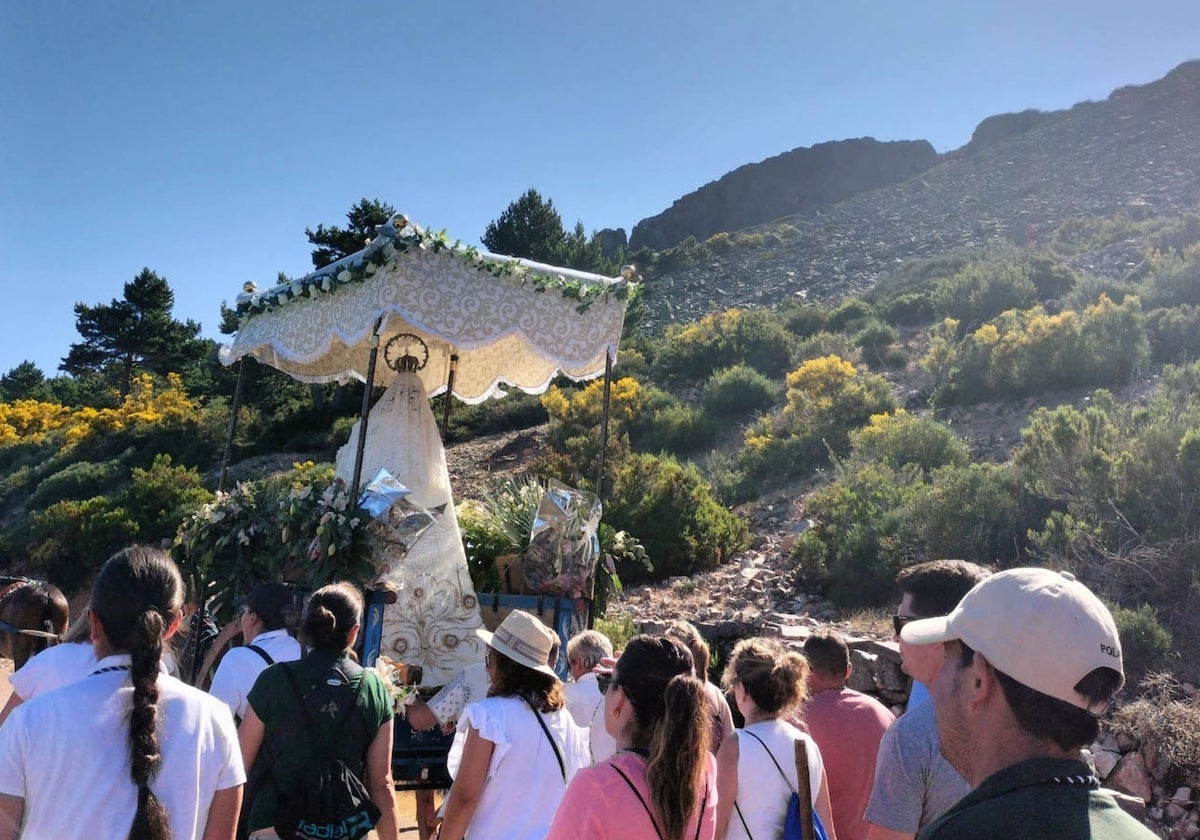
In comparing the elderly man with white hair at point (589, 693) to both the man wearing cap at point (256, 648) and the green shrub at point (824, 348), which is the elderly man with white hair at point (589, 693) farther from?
the green shrub at point (824, 348)

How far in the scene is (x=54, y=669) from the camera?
2912 millimetres

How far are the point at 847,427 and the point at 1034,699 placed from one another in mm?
17099

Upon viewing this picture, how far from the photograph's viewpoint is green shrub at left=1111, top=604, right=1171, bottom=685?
796cm

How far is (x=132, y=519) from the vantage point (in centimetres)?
1948

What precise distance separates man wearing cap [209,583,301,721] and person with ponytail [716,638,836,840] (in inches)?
69.4

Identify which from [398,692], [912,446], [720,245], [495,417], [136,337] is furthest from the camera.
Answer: [720,245]

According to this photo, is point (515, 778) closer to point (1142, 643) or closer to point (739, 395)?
point (1142, 643)

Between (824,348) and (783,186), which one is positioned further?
(783,186)

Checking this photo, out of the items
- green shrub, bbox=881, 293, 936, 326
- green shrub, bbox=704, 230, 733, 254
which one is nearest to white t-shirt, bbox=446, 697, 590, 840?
green shrub, bbox=881, 293, 936, 326

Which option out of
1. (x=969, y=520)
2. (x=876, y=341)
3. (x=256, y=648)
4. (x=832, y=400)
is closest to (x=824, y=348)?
(x=876, y=341)

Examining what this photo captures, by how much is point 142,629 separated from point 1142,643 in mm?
8043

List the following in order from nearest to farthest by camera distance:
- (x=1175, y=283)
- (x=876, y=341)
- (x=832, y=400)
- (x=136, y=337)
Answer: (x=832, y=400) → (x=1175, y=283) → (x=876, y=341) → (x=136, y=337)

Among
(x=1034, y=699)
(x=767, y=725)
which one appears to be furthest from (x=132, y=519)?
(x=1034, y=699)

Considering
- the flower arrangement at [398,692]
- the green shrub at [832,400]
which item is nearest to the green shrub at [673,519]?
the green shrub at [832,400]
